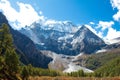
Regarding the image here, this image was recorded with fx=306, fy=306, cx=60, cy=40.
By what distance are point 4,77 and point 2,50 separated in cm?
1410

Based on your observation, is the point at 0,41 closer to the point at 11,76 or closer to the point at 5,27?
the point at 5,27

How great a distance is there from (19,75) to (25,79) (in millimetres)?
2331

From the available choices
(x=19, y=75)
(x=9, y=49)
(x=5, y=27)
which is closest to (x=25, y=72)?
(x=19, y=75)

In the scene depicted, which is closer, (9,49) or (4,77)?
(4,77)

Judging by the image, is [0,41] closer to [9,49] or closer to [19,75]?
[9,49]

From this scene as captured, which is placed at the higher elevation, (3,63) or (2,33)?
(2,33)

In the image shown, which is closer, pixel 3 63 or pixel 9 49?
pixel 3 63

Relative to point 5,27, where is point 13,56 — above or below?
below

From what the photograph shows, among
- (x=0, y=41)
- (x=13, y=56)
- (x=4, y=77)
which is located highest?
(x=0, y=41)

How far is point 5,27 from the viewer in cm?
9312

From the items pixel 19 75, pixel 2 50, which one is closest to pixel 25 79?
pixel 19 75

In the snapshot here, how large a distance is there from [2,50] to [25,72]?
9623mm

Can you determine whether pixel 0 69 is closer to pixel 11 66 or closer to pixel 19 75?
pixel 11 66

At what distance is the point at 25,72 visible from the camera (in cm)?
9312
